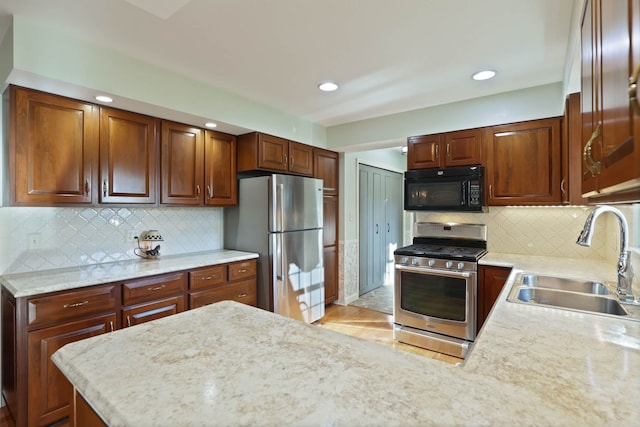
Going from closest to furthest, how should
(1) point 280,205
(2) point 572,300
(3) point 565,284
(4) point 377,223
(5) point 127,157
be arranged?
1. (2) point 572,300
2. (3) point 565,284
3. (5) point 127,157
4. (1) point 280,205
5. (4) point 377,223

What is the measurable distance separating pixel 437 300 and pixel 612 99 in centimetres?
243

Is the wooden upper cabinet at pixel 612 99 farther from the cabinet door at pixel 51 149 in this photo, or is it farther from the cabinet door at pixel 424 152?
the cabinet door at pixel 51 149

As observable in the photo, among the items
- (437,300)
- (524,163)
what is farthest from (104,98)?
(524,163)

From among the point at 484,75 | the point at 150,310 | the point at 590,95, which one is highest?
the point at 484,75

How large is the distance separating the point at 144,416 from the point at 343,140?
3.63 metres

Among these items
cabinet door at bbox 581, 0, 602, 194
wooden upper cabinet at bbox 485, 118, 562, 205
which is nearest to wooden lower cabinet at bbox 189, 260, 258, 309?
wooden upper cabinet at bbox 485, 118, 562, 205

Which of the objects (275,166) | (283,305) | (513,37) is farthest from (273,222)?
(513,37)

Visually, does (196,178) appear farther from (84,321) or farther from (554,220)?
(554,220)

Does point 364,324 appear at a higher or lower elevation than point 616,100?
lower

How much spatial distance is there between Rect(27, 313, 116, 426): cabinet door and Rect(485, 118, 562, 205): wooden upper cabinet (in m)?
3.41

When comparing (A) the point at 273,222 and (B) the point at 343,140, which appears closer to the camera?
(A) the point at 273,222

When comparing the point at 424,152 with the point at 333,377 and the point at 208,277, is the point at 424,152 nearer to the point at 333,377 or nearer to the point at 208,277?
the point at 208,277

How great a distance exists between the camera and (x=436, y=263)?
9.37 ft

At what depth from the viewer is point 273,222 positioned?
3033 millimetres
